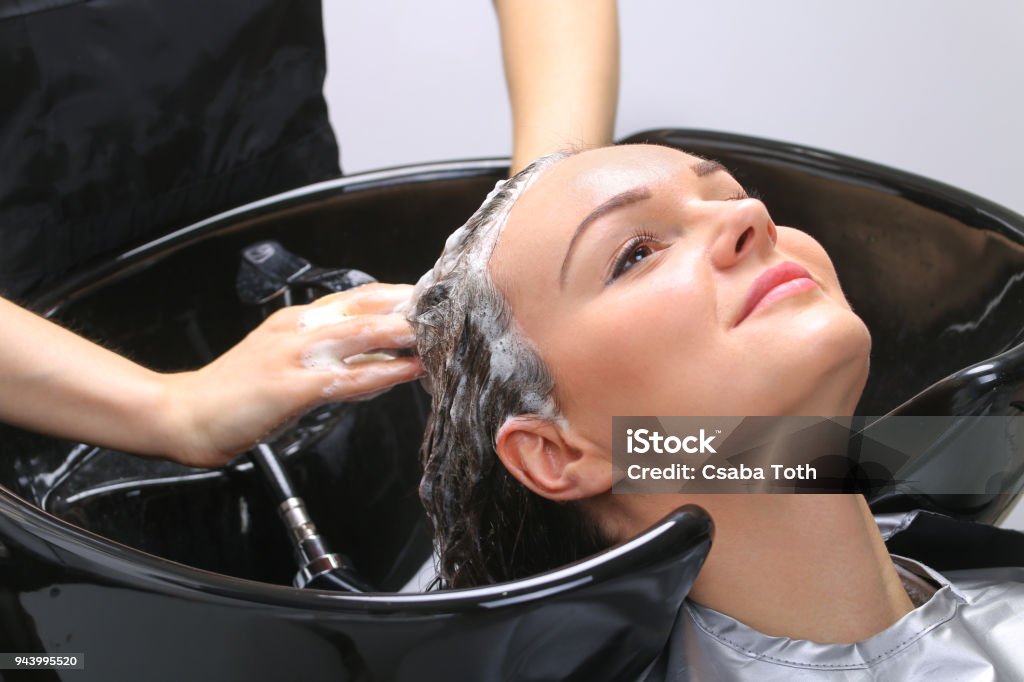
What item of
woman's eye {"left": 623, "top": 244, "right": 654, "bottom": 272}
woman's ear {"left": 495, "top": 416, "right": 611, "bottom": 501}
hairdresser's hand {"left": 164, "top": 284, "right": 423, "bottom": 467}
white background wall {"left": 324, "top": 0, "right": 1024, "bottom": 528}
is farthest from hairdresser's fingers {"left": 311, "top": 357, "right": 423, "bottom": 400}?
white background wall {"left": 324, "top": 0, "right": 1024, "bottom": 528}

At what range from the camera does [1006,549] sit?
103cm

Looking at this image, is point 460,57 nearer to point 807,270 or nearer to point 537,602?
point 807,270

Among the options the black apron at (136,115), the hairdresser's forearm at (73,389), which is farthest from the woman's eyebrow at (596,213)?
the black apron at (136,115)

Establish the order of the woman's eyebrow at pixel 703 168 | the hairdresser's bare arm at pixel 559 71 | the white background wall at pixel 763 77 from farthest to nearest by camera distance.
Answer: the white background wall at pixel 763 77 < the hairdresser's bare arm at pixel 559 71 < the woman's eyebrow at pixel 703 168

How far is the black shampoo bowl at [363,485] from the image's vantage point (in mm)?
766

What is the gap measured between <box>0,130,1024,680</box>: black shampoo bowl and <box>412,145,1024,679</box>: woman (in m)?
0.12

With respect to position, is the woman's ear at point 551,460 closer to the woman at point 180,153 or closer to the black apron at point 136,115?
the woman at point 180,153

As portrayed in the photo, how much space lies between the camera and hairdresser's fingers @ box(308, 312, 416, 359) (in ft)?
3.40

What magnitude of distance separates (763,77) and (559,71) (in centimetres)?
126

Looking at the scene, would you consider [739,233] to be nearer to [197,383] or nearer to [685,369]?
[685,369]

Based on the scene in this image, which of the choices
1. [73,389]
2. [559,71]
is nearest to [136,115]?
[73,389]

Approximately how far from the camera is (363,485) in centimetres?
130

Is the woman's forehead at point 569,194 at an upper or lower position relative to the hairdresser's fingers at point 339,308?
upper

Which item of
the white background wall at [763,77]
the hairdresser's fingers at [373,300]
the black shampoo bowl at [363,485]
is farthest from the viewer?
the white background wall at [763,77]
